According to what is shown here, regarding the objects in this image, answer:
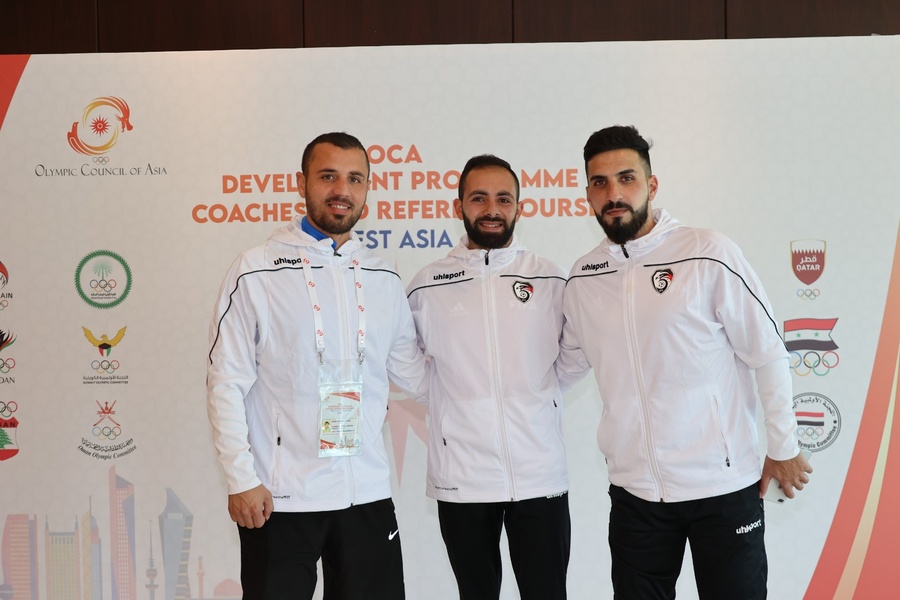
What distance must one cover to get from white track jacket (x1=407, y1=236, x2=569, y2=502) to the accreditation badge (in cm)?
33

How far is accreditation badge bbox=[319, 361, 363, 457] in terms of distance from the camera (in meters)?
2.06

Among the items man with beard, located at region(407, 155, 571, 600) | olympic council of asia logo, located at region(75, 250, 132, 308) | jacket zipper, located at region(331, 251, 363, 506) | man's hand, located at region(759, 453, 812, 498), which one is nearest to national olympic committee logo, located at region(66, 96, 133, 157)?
olympic council of asia logo, located at region(75, 250, 132, 308)

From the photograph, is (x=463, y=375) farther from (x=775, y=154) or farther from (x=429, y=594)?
(x=775, y=154)

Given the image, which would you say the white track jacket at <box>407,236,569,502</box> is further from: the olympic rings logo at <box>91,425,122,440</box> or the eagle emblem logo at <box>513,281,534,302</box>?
the olympic rings logo at <box>91,425,122,440</box>

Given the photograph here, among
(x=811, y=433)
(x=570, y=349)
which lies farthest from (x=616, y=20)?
(x=811, y=433)

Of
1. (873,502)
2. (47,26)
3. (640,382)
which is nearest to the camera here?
(640,382)

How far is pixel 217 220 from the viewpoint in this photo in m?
3.25

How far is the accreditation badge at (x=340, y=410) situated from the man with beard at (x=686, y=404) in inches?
28.2

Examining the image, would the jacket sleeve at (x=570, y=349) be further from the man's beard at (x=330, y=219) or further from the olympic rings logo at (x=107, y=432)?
the olympic rings logo at (x=107, y=432)

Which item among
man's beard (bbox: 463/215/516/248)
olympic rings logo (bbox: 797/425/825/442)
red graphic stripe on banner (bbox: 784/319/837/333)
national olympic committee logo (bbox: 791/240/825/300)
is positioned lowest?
olympic rings logo (bbox: 797/425/825/442)

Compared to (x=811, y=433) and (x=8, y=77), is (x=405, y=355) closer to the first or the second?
(x=811, y=433)

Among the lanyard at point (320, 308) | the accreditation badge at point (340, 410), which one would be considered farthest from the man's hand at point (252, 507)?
the lanyard at point (320, 308)

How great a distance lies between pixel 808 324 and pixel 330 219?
2201mm

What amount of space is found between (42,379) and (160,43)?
1709 mm
